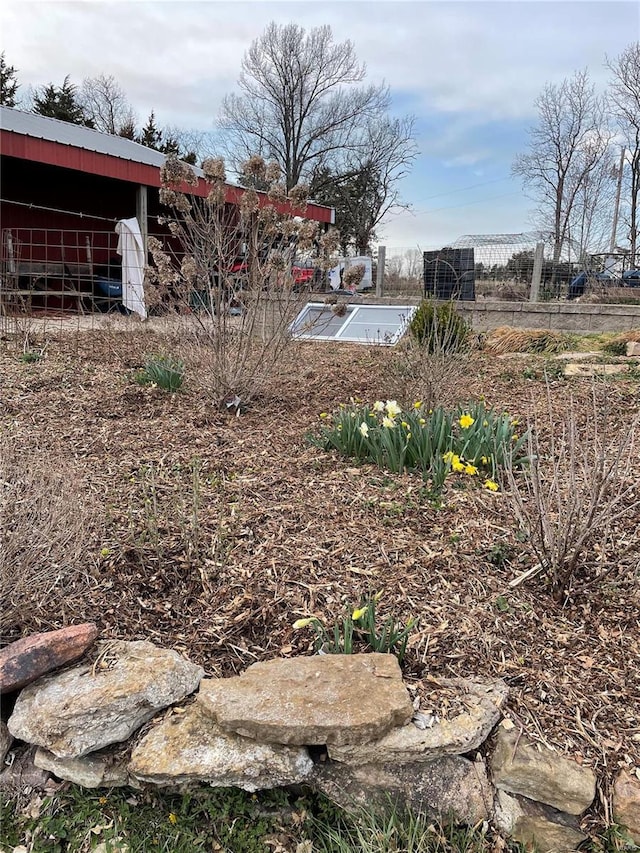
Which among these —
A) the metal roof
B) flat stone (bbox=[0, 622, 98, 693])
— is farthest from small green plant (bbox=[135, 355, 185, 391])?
the metal roof

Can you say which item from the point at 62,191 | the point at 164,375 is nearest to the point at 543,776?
the point at 164,375

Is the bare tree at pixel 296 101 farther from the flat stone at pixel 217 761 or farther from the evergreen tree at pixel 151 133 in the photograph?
the flat stone at pixel 217 761

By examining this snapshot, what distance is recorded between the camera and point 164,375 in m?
4.61

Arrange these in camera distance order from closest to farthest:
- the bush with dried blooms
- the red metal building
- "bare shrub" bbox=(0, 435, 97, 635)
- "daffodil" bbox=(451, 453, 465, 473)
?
"bare shrub" bbox=(0, 435, 97, 635), "daffodil" bbox=(451, 453, 465, 473), the bush with dried blooms, the red metal building

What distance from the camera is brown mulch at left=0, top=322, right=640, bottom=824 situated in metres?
1.80

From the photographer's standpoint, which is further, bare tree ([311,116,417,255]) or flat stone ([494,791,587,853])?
bare tree ([311,116,417,255])

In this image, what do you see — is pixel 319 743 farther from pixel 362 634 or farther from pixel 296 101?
pixel 296 101

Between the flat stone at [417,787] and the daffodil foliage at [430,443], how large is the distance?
4.66 ft

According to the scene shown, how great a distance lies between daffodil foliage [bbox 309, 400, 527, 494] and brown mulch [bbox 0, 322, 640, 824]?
0.36 feet

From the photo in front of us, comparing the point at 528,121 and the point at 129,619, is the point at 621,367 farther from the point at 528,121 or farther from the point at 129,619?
the point at 528,121

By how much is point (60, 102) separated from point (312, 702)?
103 ft

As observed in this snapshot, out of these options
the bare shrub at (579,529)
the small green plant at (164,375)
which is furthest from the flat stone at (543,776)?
the small green plant at (164,375)

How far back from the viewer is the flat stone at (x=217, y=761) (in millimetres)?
1508

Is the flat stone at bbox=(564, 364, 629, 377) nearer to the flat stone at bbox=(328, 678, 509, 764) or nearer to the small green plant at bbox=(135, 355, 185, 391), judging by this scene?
the small green plant at bbox=(135, 355, 185, 391)
